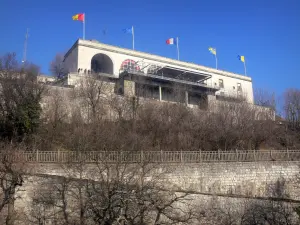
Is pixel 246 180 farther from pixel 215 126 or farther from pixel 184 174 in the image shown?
pixel 215 126

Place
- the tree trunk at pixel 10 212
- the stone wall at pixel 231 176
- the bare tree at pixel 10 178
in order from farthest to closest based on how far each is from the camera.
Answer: the stone wall at pixel 231 176
the bare tree at pixel 10 178
the tree trunk at pixel 10 212

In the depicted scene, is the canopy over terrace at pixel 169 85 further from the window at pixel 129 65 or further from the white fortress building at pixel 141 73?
the window at pixel 129 65

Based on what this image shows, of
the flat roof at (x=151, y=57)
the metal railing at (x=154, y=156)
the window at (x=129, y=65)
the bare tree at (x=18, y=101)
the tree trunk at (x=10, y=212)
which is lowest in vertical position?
the tree trunk at (x=10, y=212)

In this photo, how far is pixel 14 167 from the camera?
14789mm

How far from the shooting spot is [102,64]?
4103cm

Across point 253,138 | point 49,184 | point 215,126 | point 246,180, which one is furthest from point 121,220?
point 253,138

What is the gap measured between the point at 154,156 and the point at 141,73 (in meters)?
19.4

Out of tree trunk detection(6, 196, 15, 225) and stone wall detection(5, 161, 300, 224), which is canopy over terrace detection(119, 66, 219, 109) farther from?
tree trunk detection(6, 196, 15, 225)

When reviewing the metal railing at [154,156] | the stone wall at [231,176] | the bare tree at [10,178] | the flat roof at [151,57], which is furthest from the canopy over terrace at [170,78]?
the bare tree at [10,178]

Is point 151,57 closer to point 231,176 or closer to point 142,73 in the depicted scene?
point 142,73

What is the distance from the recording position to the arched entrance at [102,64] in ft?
130

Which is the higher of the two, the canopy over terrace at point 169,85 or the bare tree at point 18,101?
the canopy over terrace at point 169,85

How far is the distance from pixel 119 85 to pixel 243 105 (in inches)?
520

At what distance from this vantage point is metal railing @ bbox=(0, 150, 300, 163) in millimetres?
16234
